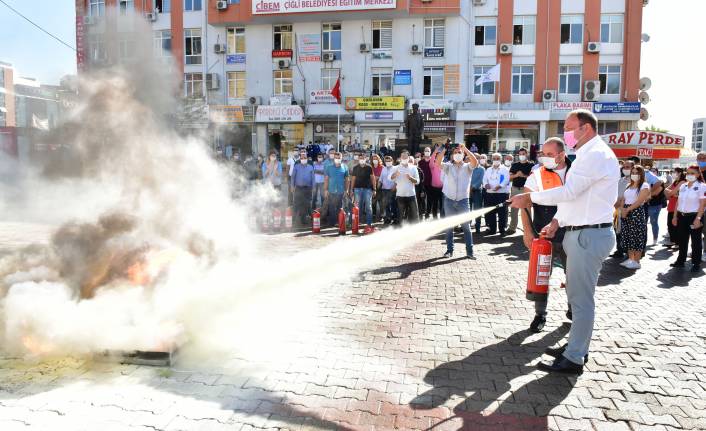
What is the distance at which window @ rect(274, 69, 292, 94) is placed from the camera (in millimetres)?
32312

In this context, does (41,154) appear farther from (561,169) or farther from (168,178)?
(561,169)

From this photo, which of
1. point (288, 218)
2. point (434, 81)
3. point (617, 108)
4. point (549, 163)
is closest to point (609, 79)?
point (617, 108)

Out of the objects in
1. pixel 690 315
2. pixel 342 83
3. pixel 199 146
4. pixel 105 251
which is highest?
pixel 342 83

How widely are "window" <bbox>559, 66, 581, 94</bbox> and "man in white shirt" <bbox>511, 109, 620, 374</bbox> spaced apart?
29010 millimetres

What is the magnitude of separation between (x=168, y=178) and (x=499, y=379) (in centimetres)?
529

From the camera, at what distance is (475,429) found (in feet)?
11.1

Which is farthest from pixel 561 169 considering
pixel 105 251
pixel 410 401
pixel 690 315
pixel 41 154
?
pixel 41 154

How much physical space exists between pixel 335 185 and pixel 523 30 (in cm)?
2212

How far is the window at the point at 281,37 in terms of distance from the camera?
32287 mm

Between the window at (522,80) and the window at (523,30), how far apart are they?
155 cm

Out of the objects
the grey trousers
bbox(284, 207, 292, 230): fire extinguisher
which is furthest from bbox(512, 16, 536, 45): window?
the grey trousers

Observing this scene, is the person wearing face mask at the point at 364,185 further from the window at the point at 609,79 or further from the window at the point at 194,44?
the window at the point at 194,44

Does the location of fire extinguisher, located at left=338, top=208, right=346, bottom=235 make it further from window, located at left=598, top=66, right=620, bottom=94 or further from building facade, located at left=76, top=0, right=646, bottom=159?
window, located at left=598, top=66, right=620, bottom=94

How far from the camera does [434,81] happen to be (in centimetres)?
3067
